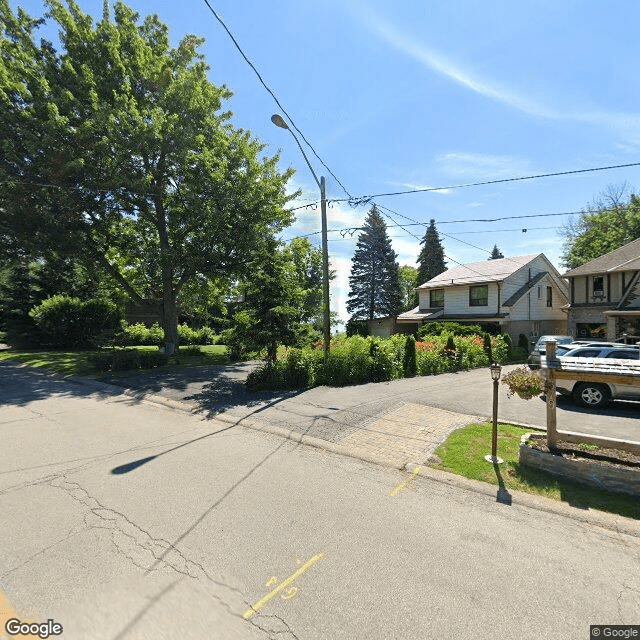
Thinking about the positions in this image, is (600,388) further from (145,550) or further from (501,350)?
(145,550)

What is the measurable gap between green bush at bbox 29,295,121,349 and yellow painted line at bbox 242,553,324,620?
25.6 m

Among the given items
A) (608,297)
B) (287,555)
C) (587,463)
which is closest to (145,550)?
(287,555)

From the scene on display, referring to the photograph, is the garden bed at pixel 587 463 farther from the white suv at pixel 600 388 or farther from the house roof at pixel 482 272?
the house roof at pixel 482 272

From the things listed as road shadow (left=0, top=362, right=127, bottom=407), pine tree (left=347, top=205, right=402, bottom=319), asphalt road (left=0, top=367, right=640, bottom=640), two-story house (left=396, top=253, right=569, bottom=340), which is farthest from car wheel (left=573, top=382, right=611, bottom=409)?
pine tree (left=347, top=205, right=402, bottom=319)

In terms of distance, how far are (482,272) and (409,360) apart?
18.7 meters

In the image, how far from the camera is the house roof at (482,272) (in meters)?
28.1

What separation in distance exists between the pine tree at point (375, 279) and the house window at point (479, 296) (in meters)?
15.7

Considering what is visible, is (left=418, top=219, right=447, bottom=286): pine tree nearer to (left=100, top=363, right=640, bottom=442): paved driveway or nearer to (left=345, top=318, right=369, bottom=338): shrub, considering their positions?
(left=345, top=318, right=369, bottom=338): shrub

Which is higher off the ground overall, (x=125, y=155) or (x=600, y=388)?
(x=125, y=155)

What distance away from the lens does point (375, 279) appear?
44156 millimetres

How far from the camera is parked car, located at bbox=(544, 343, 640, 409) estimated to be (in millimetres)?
9836

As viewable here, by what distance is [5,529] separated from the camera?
4.16 m

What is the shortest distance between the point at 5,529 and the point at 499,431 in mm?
8382

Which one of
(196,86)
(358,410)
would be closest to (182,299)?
(196,86)
